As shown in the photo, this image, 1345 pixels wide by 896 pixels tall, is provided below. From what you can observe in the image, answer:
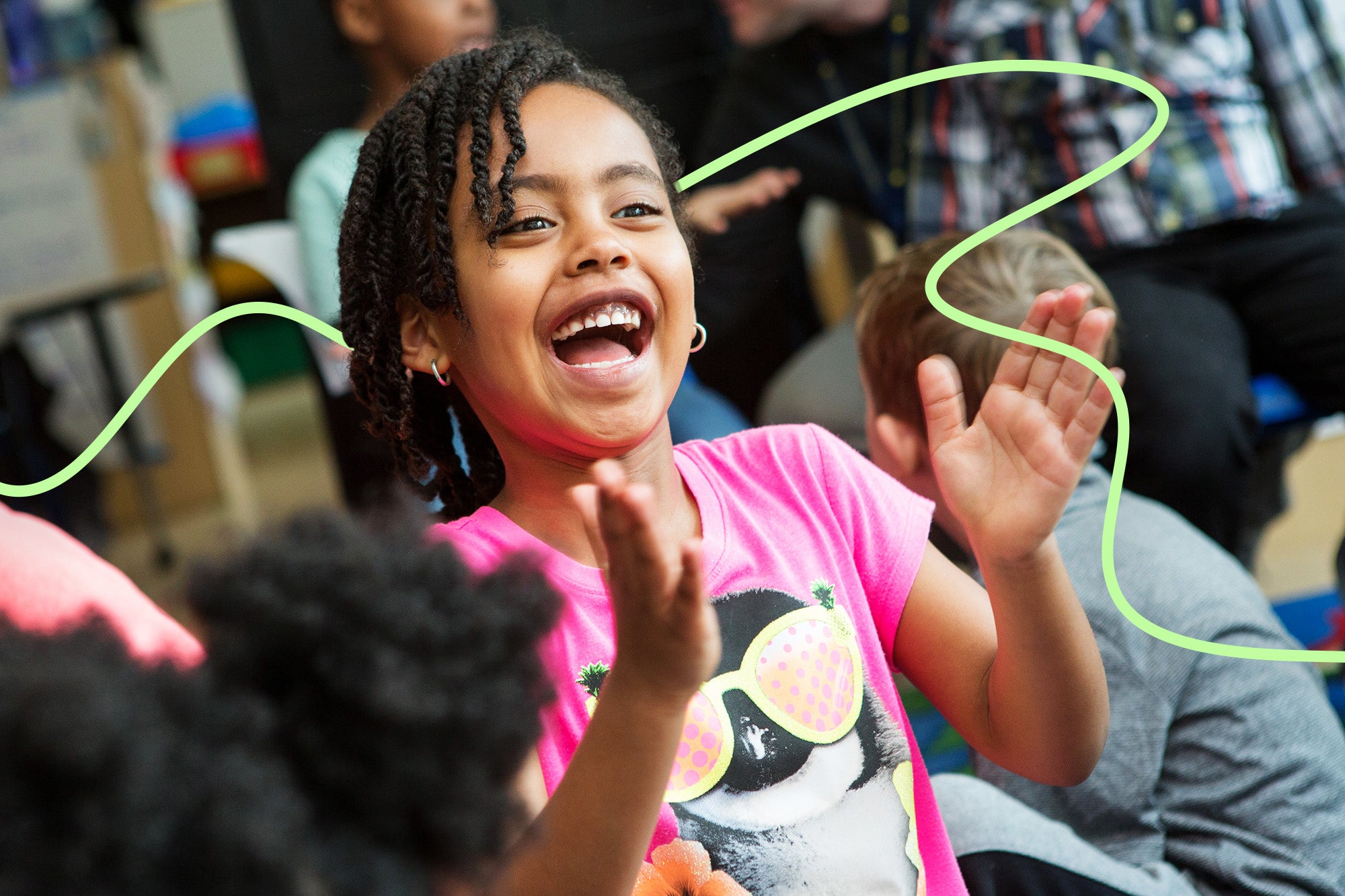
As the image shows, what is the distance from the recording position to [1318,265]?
1618 mm

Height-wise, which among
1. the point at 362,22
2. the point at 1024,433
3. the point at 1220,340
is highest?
the point at 362,22

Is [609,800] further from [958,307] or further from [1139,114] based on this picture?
[1139,114]

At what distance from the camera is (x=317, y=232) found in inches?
66.6

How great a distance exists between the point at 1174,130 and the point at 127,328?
2.67 meters

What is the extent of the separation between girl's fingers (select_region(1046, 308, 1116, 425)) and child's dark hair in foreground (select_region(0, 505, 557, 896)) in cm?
41

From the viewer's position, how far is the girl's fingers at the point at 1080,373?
2.45ft

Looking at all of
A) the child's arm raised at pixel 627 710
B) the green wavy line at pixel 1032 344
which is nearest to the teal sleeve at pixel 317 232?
the green wavy line at pixel 1032 344

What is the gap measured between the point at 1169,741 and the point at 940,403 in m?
0.39

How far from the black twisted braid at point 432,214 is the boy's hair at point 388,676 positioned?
1.32ft

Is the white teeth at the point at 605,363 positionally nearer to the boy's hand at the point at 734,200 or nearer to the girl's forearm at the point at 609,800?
the girl's forearm at the point at 609,800

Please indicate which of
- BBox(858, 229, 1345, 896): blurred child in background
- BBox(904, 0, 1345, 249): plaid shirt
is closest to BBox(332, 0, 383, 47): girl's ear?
BBox(904, 0, 1345, 249): plaid shirt

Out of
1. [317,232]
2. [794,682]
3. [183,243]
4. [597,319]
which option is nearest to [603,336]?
[597,319]

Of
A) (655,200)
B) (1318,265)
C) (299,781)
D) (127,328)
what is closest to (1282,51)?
(1318,265)

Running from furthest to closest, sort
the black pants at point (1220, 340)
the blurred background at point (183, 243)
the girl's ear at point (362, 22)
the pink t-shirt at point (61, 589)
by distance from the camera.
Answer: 1. the blurred background at point (183, 243)
2. the girl's ear at point (362, 22)
3. the black pants at point (1220, 340)
4. the pink t-shirt at point (61, 589)
